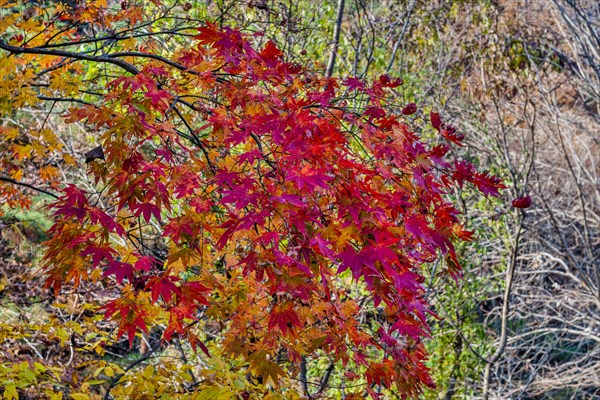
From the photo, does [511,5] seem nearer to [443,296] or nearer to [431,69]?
[431,69]

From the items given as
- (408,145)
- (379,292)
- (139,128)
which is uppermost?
Result: (139,128)

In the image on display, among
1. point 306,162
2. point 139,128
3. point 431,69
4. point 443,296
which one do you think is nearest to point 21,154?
point 139,128

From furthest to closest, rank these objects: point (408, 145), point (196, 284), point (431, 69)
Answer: point (431, 69), point (408, 145), point (196, 284)

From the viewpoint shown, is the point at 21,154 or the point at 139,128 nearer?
the point at 139,128

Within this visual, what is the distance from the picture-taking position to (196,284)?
225 centimetres

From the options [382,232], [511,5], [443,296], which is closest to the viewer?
[382,232]

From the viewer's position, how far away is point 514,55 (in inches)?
400

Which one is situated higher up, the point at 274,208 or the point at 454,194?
the point at 274,208

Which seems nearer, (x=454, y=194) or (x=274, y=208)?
(x=274, y=208)

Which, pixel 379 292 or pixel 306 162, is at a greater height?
pixel 306 162

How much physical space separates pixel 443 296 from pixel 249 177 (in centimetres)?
405

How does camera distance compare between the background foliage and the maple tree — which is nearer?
the maple tree

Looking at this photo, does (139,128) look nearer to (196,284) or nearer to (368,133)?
(196,284)

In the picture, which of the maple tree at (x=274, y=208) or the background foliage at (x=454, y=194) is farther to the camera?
the background foliage at (x=454, y=194)
